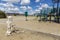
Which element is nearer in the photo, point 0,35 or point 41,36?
point 41,36

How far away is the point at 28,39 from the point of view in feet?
32.3

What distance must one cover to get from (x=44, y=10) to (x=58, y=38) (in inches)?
392

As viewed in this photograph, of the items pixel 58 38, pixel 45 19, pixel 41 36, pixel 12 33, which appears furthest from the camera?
pixel 45 19

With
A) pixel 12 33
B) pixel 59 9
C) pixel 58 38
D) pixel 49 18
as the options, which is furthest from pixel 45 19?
pixel 58 38

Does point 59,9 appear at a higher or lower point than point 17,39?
higher

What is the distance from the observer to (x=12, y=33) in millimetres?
11172

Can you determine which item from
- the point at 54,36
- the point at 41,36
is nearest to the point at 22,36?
the point at 41,36

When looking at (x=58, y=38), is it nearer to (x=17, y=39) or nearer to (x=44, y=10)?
(x=17, y=39)

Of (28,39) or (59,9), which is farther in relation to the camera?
(59,9)

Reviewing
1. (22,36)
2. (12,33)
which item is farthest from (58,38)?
(12,33)

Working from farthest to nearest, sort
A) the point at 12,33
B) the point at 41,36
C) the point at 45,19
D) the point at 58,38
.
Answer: the point at 45,19 < the point at 12,33 < the point at 41,36 < the point at 58,38

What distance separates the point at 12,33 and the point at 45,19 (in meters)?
8.10

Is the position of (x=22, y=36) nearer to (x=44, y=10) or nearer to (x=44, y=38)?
(x=44, y=38)

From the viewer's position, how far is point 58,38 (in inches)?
370
